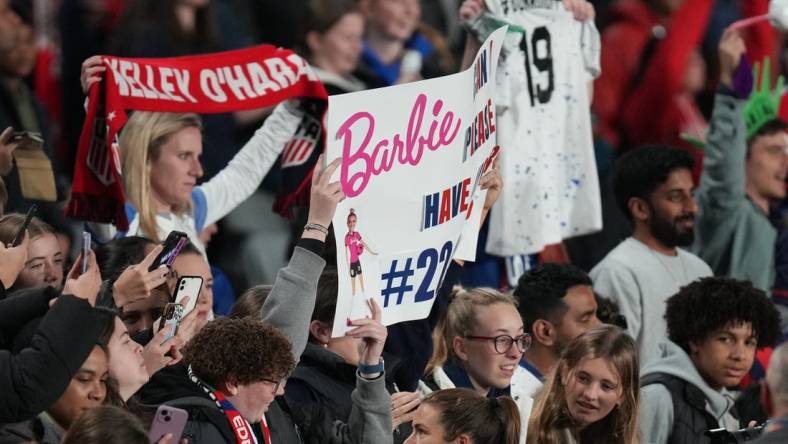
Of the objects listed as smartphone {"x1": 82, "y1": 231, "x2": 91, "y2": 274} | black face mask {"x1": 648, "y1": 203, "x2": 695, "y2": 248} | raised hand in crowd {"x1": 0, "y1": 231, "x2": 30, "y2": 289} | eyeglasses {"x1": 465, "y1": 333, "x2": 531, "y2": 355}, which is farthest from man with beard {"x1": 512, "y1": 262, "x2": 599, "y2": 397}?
smartphone {"x1": 82, "y1": 231, "x2": 91, "y2": 274}

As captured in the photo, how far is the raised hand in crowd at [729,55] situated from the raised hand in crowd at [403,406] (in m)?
3.32

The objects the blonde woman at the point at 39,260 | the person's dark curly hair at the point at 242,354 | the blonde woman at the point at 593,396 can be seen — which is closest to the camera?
the person's dark curly hair at the point at 242,354

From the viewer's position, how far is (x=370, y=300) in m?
5.74

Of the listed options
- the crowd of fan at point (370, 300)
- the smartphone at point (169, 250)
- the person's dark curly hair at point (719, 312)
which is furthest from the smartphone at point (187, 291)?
the person's dark curly hair at point (719, 312)

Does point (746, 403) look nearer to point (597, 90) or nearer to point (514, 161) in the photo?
point (514, 161)

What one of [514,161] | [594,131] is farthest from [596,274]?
[594,131]

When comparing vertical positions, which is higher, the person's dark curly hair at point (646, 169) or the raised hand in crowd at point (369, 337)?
the person's dark curly hair at point (646, 169)

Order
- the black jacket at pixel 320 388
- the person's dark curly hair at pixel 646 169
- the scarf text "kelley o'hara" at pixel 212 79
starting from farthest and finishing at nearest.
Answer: the person's dark curly hair at pixel 646 169, the scarf text "kelley o'hara" at pixel 212 79, the black jacket at pixel 320 388

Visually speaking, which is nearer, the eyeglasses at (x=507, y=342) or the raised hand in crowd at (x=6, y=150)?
the raised hand in crowd at (x=6, y=150)

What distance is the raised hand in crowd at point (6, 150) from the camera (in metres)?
6.39

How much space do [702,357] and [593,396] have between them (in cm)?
87

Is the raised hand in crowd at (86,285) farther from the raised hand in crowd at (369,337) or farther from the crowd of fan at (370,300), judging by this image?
the raised hand in crowd at (369,337)

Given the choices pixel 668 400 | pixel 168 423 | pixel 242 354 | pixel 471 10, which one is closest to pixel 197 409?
pixel 242 354

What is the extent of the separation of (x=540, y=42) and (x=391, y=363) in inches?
98.9
